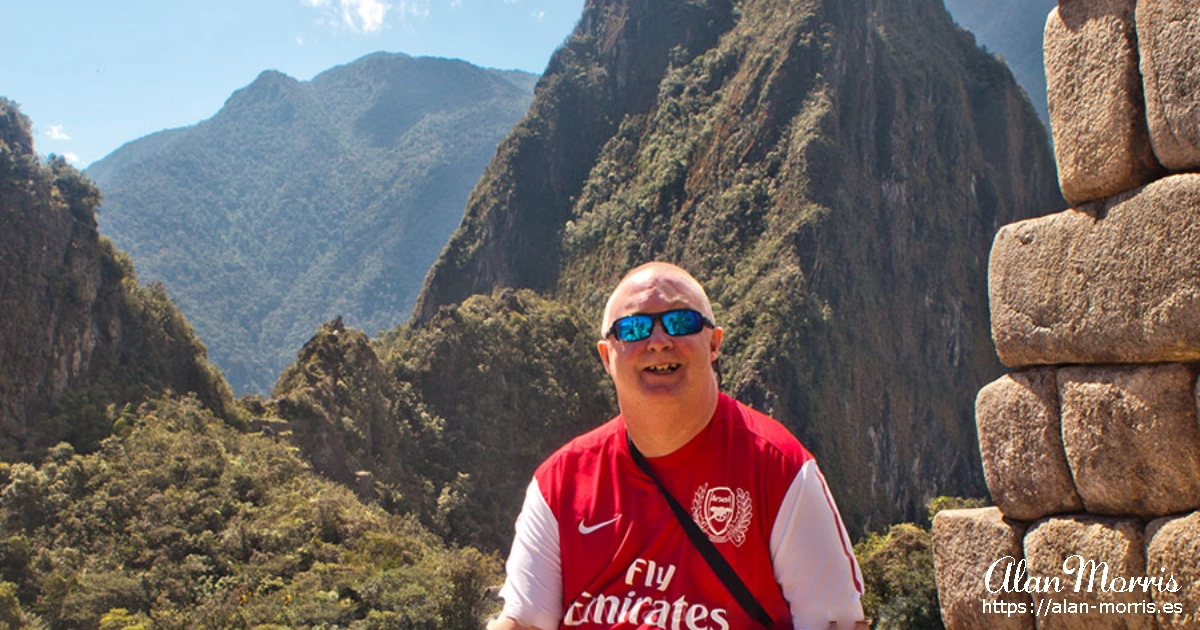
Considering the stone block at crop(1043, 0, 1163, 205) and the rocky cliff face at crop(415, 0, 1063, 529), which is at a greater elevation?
the rocky cliff face at crop(415, 0, 1063, 529)

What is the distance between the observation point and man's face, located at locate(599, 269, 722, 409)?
3.10 m

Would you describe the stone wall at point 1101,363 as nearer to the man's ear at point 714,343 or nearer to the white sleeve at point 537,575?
the man's ear at point 714,343

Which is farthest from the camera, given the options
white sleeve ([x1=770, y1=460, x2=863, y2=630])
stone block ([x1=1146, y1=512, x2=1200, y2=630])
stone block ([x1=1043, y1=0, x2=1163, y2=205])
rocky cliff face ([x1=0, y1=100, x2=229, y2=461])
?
rocky cliff face ([x1=0, y1=100, x2=229, y2=461])

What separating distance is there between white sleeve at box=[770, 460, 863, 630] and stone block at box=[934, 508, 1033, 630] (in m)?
1.45

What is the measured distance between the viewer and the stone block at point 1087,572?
363 cm

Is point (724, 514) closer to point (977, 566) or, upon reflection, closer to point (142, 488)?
point (977, 566)

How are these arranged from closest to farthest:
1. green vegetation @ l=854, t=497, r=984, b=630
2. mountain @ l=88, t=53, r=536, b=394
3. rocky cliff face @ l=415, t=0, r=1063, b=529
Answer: green vegetation @ l=854, t=497, r=984, b=630 → rocky cliff face @ l=415, t=0, r=1063, b=529 → mountain @ l=88, t=53, r=536, b=394

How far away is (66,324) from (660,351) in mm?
37533

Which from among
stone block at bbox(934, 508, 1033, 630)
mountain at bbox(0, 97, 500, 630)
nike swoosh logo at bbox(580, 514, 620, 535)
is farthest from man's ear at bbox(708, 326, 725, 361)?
mountain at bbox(0, 97, 500, 630)

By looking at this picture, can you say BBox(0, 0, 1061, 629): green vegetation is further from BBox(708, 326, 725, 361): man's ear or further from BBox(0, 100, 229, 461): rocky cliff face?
BBox(708, 326, 725, 361): man's ear

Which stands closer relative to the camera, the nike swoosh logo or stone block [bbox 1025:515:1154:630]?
the nike swoosh logo

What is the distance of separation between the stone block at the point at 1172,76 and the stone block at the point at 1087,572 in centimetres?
139

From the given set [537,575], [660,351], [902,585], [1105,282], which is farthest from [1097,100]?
[902,585]

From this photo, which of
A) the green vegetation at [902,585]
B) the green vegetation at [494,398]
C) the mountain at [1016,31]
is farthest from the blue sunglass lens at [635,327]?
the mountain at [1016,31]
